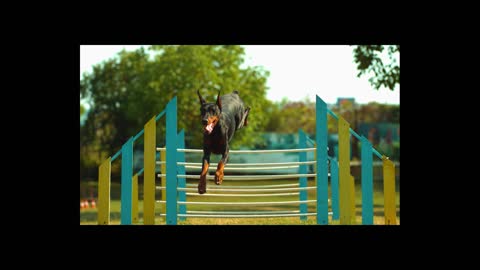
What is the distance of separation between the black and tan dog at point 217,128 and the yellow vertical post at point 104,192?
127 centimetres

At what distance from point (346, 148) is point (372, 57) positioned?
6068mm

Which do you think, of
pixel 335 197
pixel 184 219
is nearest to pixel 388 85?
pixel 335 197

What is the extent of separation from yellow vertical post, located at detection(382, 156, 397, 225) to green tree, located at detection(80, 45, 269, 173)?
30.4 ft

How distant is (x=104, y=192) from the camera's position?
22.3 ft

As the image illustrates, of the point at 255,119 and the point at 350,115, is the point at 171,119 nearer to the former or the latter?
the point at 255,119

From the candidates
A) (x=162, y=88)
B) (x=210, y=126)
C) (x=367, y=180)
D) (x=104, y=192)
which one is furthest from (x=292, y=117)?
(x=210, y=126)

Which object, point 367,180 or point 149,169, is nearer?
point 149,169

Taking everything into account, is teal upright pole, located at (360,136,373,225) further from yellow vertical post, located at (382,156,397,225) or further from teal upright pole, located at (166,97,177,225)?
teal upright pole, located at (166,97,177,225)

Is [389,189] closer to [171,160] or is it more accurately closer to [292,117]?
[171,160]

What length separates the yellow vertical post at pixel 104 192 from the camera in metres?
6.79

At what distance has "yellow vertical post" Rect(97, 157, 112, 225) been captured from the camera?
22.3 ft

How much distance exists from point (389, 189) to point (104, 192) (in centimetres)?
345

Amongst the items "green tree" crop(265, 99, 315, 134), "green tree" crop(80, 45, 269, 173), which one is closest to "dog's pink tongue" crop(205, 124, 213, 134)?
"green tree" crop(80, 45, 269, 173)

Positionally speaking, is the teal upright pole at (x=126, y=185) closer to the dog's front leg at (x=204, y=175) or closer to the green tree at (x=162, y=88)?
the dog's front leg at (x=204, y=175)
